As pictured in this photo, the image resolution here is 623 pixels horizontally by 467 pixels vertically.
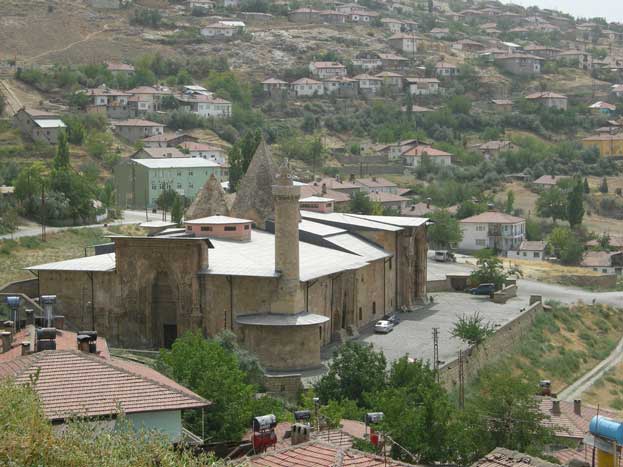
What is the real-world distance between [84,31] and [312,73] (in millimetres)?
22992

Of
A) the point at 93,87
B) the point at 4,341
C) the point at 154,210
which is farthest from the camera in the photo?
the point at 93,87

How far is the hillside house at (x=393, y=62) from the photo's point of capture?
12988cm

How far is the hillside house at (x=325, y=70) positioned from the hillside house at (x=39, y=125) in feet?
128

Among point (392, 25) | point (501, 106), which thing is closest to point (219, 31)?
point (392, 25)

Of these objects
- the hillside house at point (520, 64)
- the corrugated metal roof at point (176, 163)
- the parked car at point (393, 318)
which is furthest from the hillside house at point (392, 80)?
the parked car at point (393, 318)

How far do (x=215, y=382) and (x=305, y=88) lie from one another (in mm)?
90106

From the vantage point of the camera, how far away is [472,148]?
108 metres

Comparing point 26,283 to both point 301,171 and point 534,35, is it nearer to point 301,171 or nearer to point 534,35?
point 301,171

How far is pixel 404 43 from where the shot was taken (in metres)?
139

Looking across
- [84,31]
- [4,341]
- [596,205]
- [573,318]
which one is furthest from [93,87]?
[4,341]

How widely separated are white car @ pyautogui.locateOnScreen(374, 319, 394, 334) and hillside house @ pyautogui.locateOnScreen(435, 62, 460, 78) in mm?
86066

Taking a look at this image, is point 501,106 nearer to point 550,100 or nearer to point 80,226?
point 550,100

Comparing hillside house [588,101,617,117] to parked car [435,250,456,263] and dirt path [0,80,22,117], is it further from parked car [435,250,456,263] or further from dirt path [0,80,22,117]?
parked car [435,250,456,263]

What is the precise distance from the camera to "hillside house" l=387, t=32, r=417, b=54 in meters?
139
